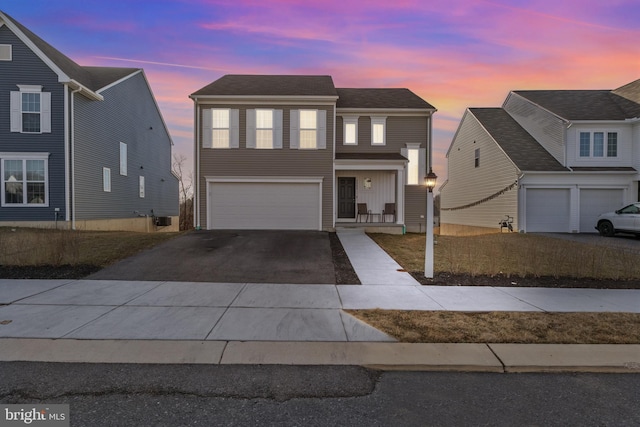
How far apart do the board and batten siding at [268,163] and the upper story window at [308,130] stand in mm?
192

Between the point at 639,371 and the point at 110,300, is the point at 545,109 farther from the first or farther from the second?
the point at 110,300

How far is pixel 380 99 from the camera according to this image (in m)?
18.9

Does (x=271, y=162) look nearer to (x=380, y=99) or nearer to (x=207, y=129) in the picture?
(x=207, y=129)

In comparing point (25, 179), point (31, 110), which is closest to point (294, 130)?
point (31, 110)

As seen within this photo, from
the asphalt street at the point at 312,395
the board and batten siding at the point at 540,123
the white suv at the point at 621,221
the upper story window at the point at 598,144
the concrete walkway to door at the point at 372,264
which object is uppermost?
the board and batten siding at the point at 540,123

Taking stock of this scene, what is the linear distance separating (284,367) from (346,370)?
2.27ft

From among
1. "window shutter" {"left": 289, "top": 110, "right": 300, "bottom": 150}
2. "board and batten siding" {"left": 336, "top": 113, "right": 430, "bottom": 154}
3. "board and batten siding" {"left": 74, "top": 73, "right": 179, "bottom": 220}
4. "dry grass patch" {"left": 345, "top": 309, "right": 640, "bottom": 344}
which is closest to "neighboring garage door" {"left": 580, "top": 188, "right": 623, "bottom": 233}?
"board and batten siding" {"left": 336, "top": 113, "right": 430, "bottom": 154}

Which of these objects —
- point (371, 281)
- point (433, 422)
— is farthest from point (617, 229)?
point (433, 422)

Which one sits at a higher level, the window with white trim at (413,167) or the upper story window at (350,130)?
the upper story window at (350,130)

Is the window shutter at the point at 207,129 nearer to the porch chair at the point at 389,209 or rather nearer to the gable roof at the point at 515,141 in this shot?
the porch chair at the point at 389,209

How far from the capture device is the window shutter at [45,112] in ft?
51.9

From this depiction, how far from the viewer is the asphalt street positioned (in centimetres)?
303

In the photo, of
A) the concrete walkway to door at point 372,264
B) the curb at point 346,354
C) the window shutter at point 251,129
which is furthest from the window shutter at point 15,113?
the curb at point 346,354

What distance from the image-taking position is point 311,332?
4.93 m
